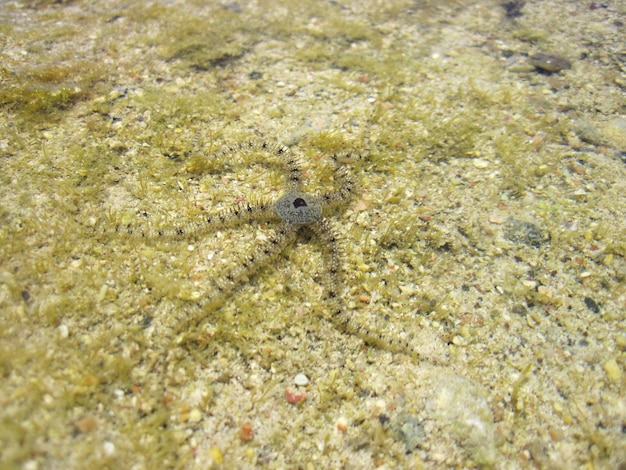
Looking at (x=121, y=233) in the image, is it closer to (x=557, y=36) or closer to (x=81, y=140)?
(x=81, y=140)

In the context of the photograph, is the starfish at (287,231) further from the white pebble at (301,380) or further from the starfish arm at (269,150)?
the white pebble at (301,380)

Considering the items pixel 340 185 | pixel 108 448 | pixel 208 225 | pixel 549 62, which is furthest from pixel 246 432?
pixel 549 62

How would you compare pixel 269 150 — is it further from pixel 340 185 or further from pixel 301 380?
pixel 301 380

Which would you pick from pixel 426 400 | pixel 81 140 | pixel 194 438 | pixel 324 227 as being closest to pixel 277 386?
pixel 194 438

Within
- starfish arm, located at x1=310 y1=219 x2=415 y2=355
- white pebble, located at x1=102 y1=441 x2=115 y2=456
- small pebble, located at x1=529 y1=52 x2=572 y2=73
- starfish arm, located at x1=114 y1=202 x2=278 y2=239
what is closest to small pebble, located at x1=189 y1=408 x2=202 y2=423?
white pebble, located at x1=102 y1=441 x2=115 y2=456

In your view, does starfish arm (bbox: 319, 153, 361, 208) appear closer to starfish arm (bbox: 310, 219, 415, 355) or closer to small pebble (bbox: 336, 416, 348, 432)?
starfish arm (bbox: 310, 219, 415, 355)

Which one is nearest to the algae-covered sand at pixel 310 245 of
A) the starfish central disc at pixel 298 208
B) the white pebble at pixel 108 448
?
the white pebble at pixel 108 448

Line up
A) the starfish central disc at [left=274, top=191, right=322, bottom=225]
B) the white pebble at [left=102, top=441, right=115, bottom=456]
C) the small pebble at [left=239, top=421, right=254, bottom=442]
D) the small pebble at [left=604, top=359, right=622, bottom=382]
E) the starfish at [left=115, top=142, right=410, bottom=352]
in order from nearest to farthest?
the white pebble at [left=102, top=441, right=115, bottom=456] < the small pebble at [left=239, top=421, right=254, bottom=442] < the small pebble at [left=604, top=359, right=622, bottom=382] < the starfish at [left=115, top=142, right=410, bottom=352] < the starfish central disc at [left=274, top=191, right=322, bottom=225]
